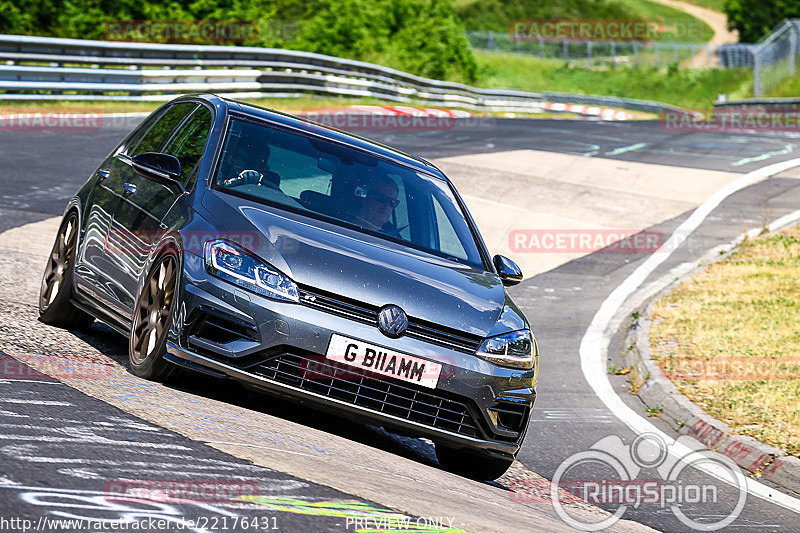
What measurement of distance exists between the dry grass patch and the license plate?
3.16 metres

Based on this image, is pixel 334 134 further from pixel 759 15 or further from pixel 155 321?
pixel 759 15

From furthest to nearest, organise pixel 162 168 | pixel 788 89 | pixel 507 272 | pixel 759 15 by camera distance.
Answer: pixel 759 15, pixel 788 89, pixel 507 272, pixel 162 168

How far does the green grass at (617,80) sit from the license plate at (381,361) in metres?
52.8

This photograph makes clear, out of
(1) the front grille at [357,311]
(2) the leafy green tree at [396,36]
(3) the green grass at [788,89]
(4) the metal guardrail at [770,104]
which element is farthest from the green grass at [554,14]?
(1) the front grille at [357,311]

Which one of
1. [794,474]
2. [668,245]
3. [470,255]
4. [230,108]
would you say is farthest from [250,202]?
[668,245]

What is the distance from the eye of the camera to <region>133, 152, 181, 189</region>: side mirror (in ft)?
20.5

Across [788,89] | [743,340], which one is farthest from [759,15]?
[743,340]

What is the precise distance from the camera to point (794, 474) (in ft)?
23.0

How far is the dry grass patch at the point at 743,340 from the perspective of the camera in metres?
8.12

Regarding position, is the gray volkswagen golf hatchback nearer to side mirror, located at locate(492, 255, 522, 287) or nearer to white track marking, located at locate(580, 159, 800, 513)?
side mirror, located at locate(492, 255, 522, 287)

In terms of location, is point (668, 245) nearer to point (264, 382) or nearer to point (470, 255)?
point (470, 255)

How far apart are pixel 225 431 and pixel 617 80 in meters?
63.8

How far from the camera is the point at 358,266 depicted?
18.2 ft

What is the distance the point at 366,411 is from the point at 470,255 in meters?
1.60
